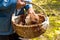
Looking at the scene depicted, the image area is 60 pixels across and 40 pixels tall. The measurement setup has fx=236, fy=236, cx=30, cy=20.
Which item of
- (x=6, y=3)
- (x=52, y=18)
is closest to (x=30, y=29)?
(x=6, y=3)

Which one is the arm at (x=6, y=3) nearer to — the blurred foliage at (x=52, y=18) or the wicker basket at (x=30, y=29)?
the wicker basket at (x=30, y=29)

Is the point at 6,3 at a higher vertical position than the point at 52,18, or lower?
higher

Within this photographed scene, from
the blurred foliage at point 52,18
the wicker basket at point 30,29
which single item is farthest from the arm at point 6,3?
the blurred foliage at point 52,18

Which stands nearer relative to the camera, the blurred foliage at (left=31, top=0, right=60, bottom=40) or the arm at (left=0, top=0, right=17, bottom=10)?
the arm at (left=0, top=0, right=17, bottom=10)

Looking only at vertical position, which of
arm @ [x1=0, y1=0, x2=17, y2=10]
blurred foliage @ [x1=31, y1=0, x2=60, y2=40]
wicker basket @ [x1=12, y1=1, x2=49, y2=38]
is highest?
arm @ [x1=0, y1=0, x2=17, y2=10]

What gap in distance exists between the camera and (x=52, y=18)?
4.20 m

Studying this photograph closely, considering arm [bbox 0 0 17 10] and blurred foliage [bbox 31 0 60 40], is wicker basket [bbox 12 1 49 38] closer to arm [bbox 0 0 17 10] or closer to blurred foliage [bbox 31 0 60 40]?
arm [bbox 0 0 17 10]

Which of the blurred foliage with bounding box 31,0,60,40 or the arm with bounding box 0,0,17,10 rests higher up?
the arm with bounding box 0,0,17,10

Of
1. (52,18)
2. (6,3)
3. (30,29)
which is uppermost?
(6,3)

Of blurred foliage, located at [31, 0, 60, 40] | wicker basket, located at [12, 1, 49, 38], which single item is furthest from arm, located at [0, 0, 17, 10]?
blurred foliage, located at [31, 0, 60, 40]

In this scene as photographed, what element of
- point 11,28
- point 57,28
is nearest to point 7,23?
point 11,28

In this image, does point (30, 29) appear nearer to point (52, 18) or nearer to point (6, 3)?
point (6, 3)

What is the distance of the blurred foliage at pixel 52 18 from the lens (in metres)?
3.59

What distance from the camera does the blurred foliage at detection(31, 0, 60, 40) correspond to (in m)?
3.59
